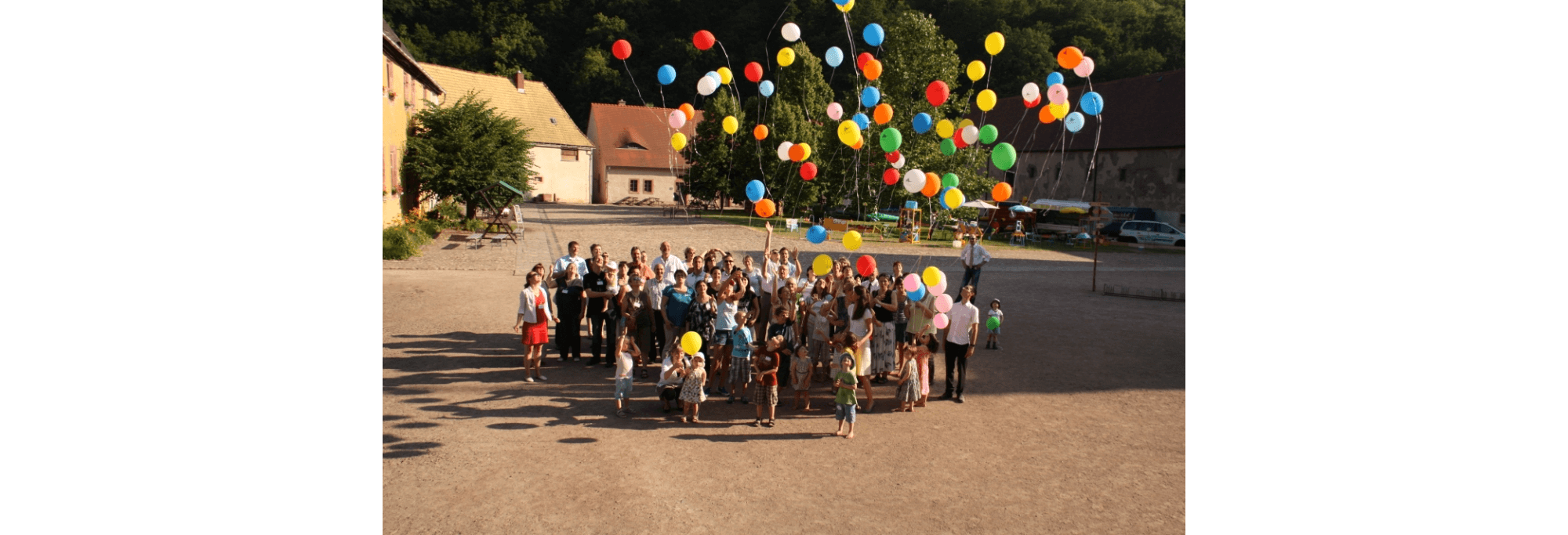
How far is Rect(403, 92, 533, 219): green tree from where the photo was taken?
27109 mm

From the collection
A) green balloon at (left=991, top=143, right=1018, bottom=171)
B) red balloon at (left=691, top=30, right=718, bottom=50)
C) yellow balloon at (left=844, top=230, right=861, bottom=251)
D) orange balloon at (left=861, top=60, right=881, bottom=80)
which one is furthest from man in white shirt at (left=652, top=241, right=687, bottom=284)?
green balloon at (left=991, top=143, right=1018, bottom=171)

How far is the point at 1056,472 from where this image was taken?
6.98m

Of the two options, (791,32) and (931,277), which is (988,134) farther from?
(791,32)

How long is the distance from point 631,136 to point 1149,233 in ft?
105

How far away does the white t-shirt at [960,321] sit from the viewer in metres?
8.98

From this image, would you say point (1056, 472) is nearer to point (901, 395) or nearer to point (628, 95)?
point (901, 395)

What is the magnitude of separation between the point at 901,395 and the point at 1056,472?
1.98 metres

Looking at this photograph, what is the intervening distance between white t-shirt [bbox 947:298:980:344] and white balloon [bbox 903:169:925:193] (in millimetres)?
1521

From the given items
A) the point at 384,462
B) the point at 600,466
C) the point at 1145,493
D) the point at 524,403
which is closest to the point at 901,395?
the point at 1145,493

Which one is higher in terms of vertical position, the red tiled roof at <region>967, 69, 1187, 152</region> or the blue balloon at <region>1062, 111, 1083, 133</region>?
the red tiled roof at <region>967, 69, 1187, 152</region>

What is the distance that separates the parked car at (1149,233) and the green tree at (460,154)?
75.8 ft

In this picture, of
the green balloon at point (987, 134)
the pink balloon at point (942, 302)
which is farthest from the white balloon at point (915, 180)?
the pink balloon at point (942, 302)

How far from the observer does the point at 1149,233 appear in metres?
33.6

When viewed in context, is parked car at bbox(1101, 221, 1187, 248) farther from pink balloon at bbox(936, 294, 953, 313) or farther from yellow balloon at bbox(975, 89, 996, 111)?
pink balloon at bbox(936, 294, 953, 313)
